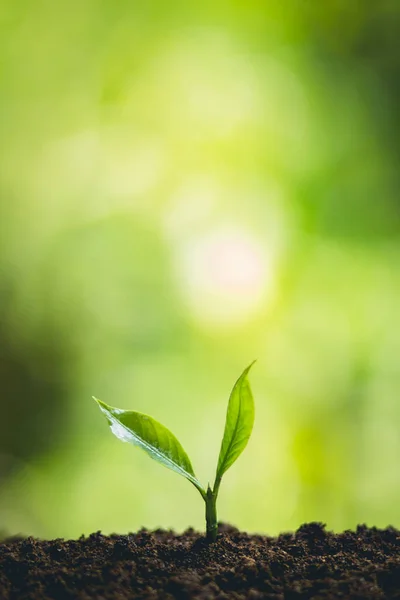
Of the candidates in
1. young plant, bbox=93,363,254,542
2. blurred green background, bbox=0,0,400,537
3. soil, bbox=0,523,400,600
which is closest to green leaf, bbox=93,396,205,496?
young plant, bbox=93,363,254,542

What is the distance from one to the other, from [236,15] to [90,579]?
2.06 m

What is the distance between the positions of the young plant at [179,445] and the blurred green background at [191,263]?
1209mm

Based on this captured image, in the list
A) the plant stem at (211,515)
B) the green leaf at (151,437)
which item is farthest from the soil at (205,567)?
the green leaf at (151,437)

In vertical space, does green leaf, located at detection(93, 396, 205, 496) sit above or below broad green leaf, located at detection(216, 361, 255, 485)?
below

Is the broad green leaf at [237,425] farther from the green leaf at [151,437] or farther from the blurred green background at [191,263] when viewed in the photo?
the blurred green background at [191,263]

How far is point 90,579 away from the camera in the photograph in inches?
33.9

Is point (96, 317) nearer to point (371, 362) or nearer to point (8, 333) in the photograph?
point (8, 333)

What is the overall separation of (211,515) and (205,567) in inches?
4.3

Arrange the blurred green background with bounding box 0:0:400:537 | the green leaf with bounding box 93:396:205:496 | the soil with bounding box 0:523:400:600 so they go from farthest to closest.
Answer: the blurred green background with bounding box 0:0:400:537 < the green leaf with bounding box 93:396:205:496 < the soil with bounding box 0:523:400:600

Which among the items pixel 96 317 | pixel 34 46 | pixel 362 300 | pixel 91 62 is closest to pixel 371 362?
pixel 362 300

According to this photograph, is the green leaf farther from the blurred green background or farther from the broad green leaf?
the blurred green background

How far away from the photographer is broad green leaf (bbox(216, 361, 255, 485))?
40.2 inches

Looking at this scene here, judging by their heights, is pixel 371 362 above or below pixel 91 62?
below

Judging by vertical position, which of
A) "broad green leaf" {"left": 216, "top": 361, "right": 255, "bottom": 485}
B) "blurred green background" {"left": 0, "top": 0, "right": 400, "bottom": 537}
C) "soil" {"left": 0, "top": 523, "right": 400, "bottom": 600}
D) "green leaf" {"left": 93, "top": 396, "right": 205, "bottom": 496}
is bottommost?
"soil" {"left": 0, "top": 523, "right": 400, "bottom": 600}
